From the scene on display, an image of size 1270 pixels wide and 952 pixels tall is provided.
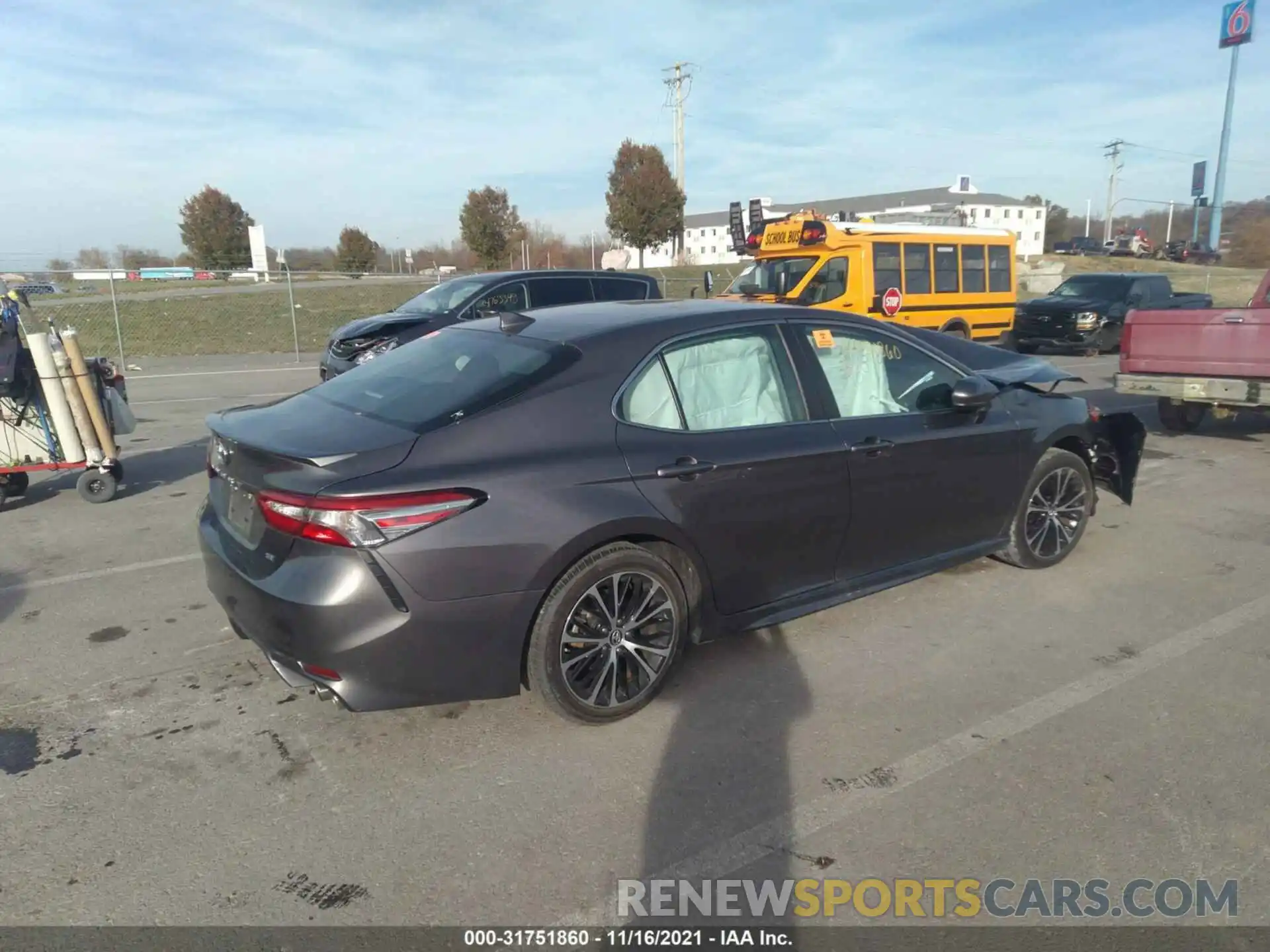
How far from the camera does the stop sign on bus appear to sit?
13.5 metres

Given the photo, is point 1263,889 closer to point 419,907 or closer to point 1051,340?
point 419,907

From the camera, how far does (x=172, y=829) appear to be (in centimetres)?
289

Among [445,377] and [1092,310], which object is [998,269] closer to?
[1092,310]

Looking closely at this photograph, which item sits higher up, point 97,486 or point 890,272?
point 890,272

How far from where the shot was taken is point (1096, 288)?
18.8 metres

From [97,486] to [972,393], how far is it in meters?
6.46

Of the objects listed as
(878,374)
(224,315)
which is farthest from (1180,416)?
(224,315)

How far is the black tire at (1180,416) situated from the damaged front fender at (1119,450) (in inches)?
193

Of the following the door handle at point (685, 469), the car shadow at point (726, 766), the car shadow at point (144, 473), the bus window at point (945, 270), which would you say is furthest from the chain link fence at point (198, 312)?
the door handle at point (685, 469)

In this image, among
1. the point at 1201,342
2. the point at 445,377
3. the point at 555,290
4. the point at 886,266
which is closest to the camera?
the point at 445,377

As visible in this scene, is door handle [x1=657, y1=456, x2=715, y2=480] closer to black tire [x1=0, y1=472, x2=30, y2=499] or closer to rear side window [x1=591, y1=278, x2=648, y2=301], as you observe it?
black tire [x1=0, y1=472, x2=30, y2=499]

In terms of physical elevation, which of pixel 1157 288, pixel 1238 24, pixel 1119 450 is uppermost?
pixel 1238 24

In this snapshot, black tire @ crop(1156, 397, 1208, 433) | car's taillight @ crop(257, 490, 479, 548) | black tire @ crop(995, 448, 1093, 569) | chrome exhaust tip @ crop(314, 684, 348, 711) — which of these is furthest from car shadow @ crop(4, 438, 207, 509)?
black tire @ crop(1156, 397, 1208, 433)

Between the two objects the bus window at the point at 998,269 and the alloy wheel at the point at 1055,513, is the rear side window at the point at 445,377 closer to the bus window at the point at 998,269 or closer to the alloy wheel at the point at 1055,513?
the alloy wheel at the point at 1055,513
